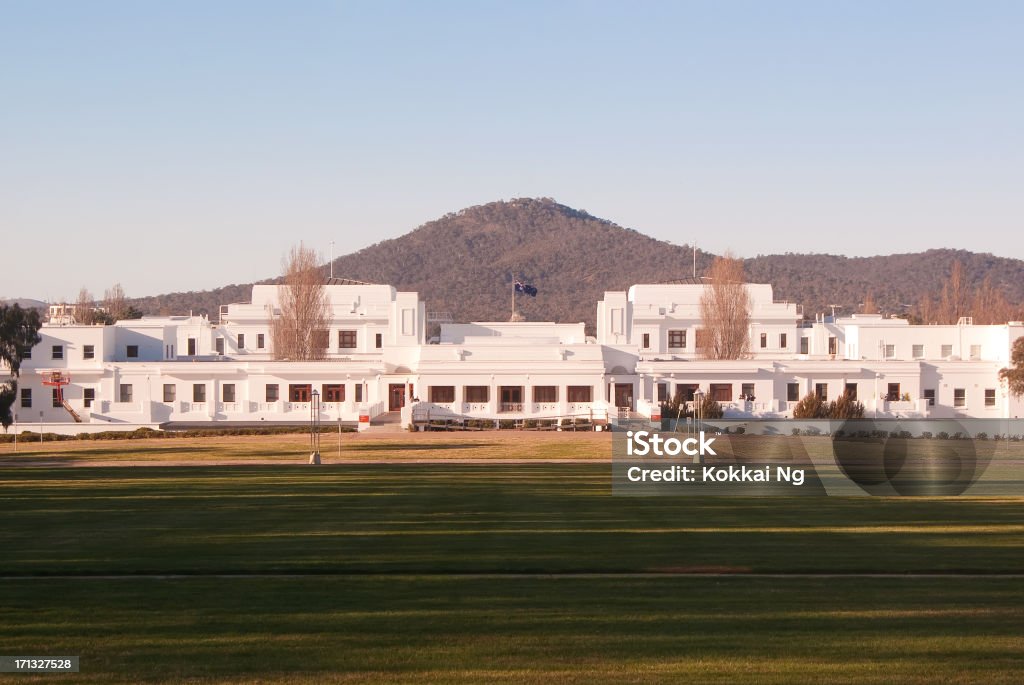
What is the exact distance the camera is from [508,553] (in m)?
17.1

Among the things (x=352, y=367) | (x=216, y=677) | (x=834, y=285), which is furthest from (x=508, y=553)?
(x=834, y=285)

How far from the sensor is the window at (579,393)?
6562 centimetres

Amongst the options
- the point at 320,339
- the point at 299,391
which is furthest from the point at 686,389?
the point at 320,339

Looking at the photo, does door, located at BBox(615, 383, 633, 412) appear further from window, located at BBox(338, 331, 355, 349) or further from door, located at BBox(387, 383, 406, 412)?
window, located at BBox(338, 331, 355, 349)

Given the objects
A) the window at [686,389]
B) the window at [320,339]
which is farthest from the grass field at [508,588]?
the window at [320,339]

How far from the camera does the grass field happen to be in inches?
428

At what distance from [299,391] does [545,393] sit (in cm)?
1452

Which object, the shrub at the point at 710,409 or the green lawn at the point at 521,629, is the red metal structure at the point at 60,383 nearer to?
the shrub at the point at 710,409

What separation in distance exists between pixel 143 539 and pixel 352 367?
168 ft

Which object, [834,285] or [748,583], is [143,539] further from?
[834,285]

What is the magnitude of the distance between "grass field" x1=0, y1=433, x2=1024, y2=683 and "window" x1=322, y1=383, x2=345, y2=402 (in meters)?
43.0

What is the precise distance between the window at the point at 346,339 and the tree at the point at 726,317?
24.6 meters

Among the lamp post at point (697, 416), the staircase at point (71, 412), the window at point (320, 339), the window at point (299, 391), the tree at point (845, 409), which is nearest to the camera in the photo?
the lamp post at point (697, 416)

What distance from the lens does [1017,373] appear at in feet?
232
